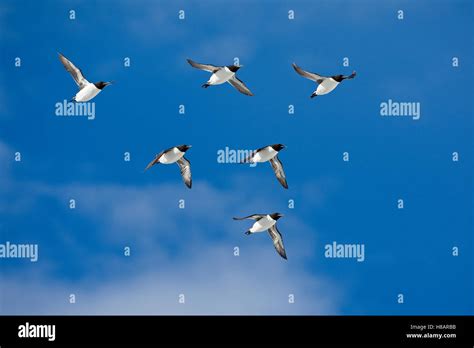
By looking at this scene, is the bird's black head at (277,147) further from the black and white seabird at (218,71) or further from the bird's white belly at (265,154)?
the black and white seabird at (218,71)

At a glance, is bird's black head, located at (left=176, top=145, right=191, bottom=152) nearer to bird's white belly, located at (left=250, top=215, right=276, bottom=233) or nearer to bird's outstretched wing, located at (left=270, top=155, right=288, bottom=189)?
bird's outstretched wing, located at (left=270, top=155, right=288, bottom=189)

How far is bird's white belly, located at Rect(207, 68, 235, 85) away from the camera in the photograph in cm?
2073

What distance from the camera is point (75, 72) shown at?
803 inches

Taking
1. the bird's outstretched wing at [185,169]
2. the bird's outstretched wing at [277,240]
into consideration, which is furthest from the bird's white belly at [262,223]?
the bird's outstretched wing at [185,169]

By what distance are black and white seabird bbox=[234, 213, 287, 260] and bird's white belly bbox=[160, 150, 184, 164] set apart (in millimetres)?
2657

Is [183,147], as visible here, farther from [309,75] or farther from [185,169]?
[309,75]

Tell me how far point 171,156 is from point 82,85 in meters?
3.06

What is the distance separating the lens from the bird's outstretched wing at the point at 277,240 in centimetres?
2092

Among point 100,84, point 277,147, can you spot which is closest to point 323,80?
point 277,147
